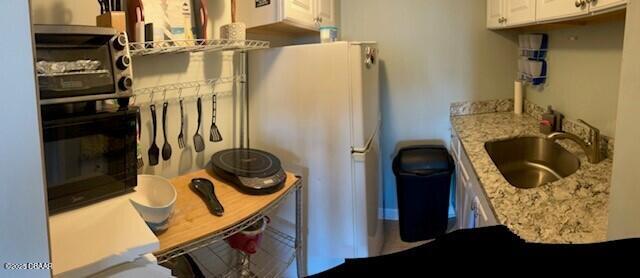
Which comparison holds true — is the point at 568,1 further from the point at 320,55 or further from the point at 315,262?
the point at 315,262

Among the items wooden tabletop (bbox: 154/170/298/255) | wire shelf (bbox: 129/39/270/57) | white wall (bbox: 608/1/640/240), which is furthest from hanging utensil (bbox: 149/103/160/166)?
white wall (bbox: 608/1/640/240)

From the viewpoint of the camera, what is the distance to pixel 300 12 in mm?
2355

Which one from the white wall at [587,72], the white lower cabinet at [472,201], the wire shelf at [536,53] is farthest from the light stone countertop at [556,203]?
the wire shelf at [536,53]

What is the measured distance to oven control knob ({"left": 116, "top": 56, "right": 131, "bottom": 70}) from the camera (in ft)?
4.03

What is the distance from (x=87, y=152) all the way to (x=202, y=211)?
484 millimetres

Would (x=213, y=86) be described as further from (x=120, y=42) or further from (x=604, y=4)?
(x=604, y=4)

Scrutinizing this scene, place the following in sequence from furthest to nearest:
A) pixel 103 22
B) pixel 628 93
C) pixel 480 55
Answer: pixel 480 55
pixel 103 22
pixel 628 93

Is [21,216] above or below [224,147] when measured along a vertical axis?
above

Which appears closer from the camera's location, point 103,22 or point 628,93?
point 628,93

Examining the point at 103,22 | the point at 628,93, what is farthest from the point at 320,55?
the point at 628,93

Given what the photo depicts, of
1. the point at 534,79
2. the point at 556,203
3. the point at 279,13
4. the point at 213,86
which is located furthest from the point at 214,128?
the point at 534,79

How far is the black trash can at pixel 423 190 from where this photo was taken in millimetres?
3033

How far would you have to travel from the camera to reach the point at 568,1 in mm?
1675

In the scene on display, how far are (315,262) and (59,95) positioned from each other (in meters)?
1.69
